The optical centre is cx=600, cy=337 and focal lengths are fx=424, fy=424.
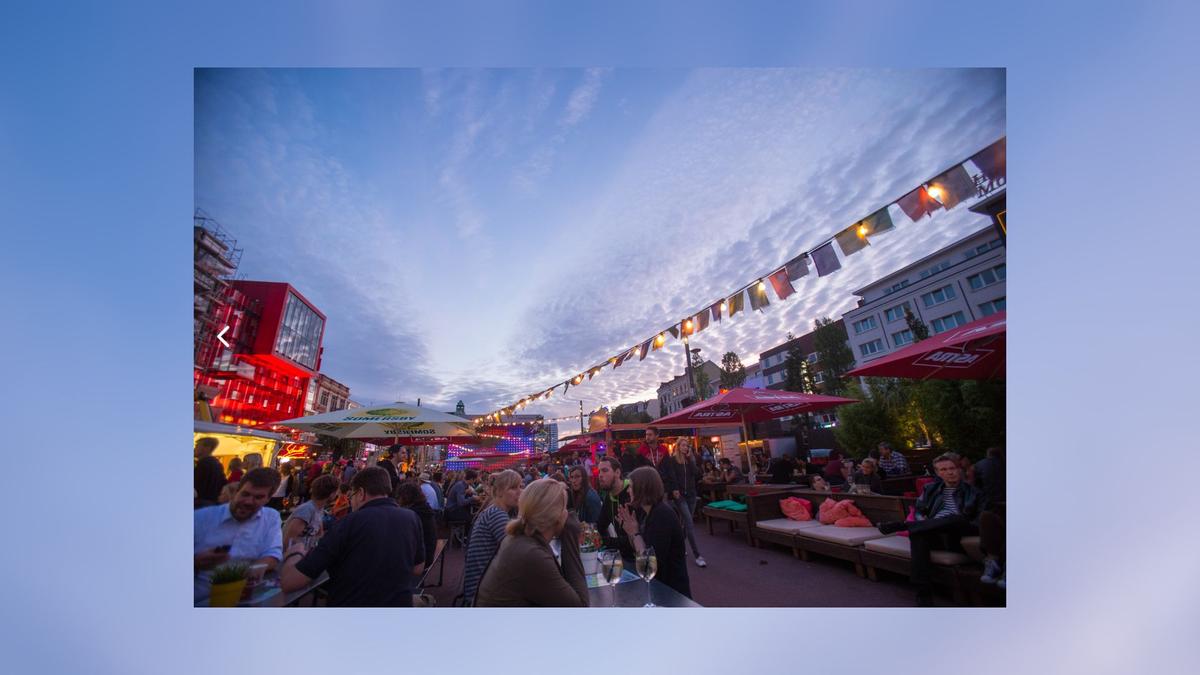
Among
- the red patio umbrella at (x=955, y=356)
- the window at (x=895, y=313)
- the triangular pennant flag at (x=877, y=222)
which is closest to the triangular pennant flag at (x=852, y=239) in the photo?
the triangular pennant flag at (x=877, y=222)

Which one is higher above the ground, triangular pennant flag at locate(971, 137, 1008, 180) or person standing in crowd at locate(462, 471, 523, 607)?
triangular pennant flag at locate(971, 137, 1008, 180)

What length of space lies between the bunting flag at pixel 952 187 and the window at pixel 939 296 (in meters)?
28.7

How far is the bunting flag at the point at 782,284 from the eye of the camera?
14.8 feet

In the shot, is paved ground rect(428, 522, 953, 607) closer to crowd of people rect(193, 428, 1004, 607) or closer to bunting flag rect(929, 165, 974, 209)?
crowd of people rect(193, 428, 1004, 607)

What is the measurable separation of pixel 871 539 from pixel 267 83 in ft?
20.2

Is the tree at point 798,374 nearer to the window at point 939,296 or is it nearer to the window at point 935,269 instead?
the window at point 939,296

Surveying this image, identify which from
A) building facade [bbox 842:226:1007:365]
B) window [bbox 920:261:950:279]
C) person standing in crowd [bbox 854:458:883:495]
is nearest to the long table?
person standing in crowd [bbox 854:458:883:495]

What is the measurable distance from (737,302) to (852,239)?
140cm

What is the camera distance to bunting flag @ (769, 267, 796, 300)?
14.8ft

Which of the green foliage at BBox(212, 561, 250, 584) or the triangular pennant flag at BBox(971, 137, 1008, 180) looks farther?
the triangular pennant flag at BBox(971, 137, 1008, 180)

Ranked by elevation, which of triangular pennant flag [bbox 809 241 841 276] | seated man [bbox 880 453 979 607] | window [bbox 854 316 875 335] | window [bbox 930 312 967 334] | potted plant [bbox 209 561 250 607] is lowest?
seated man [bbox 880 453 979 607]

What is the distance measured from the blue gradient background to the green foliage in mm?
407
